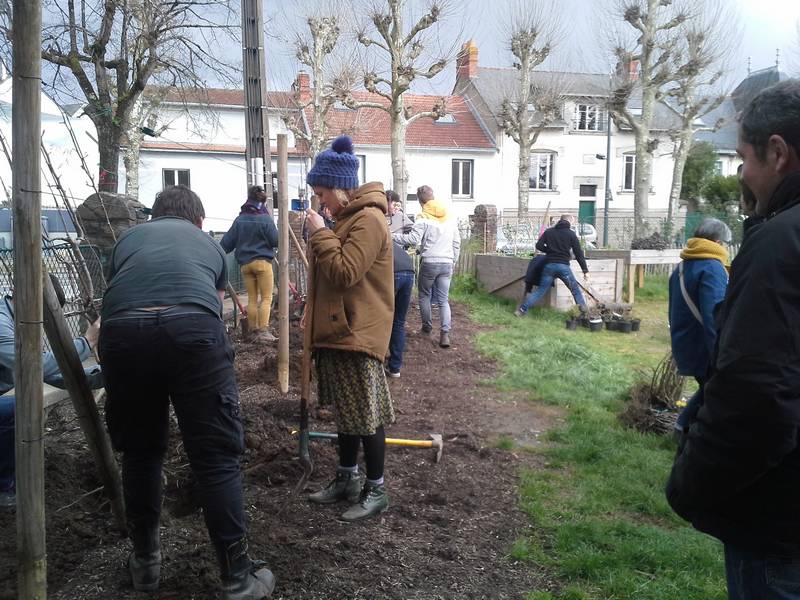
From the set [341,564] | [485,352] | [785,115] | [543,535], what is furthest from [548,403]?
[785,115]

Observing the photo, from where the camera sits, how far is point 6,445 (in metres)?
3.60

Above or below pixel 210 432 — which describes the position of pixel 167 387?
above

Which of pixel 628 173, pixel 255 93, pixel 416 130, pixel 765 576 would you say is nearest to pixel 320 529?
pixel 765 576

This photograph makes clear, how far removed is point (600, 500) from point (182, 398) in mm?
2736

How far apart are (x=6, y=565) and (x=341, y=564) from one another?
1438 millimetres

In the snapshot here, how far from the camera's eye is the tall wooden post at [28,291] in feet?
6.89

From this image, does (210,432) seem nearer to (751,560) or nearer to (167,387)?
(167,387)

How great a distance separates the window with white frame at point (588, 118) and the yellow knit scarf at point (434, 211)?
28.4 meters

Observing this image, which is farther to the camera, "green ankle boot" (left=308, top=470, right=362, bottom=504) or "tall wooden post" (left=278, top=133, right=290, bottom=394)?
"tall wooden post" (left=278, top=133, right=290, bottom=394)

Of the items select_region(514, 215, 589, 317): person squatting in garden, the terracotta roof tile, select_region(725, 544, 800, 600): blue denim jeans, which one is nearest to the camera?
select_region(725, 544, 800, 600): blue denim jeans

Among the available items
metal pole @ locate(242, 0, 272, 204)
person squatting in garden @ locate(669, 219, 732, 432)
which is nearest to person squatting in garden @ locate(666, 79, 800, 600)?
person squatting in garden @ locate(669, 219, 732, 432)

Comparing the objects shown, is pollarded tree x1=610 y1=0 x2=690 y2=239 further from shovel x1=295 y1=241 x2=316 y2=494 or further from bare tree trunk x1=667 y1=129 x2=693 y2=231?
shovel x1=295 y1=241 x2=316 y2=494

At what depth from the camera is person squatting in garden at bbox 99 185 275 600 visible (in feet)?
8.30

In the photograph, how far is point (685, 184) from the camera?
39281 millimetres
